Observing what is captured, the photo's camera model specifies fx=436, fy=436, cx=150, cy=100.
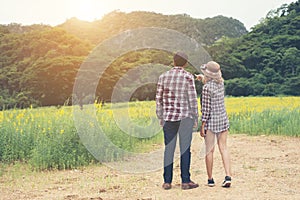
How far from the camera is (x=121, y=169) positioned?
7.12 metres

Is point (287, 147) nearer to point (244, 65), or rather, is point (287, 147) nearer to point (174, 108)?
point (174, 108)

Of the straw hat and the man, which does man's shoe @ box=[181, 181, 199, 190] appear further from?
the straw hat

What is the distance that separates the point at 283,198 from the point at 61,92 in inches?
658

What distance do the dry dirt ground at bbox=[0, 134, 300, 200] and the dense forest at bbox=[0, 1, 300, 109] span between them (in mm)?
7209

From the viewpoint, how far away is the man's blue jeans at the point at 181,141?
17.4 ft

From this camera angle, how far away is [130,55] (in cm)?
2292

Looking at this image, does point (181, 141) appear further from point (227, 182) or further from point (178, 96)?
point (227, 182)

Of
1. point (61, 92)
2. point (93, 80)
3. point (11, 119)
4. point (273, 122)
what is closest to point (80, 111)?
point (11, 119)

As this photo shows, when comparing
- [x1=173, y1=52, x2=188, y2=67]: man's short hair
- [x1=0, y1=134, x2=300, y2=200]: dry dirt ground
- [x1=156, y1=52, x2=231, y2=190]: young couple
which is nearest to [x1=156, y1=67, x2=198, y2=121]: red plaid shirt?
[x1=156, y1=52, x2=231, y2=190]: young couple

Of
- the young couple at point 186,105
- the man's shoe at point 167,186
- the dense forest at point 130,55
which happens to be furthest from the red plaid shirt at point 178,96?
the dense forest at point 130,55

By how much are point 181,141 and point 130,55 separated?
17.8m

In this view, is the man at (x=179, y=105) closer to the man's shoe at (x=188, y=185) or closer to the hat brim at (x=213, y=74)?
the man's shoe at (x=188, y=185)

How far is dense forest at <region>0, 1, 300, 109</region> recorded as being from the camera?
21.0 m

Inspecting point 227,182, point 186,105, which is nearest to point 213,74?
point 186,105
